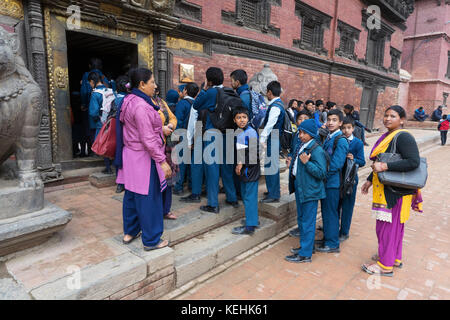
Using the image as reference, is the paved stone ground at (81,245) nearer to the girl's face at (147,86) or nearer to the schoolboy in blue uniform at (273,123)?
the schoolboy in blue uniform at (273,123)

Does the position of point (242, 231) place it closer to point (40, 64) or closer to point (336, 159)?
point (336, 159)

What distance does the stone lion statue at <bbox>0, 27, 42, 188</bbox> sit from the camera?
2578 millimetres

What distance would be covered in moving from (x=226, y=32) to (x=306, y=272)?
6668 millimetres

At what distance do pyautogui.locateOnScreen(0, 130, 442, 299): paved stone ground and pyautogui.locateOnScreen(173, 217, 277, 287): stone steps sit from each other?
0.32 m

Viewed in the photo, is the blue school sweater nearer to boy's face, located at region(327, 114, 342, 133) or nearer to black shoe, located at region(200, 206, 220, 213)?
boy's face, located at region(327, 114, 342, 133)

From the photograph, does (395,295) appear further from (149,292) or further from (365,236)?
(149,292)

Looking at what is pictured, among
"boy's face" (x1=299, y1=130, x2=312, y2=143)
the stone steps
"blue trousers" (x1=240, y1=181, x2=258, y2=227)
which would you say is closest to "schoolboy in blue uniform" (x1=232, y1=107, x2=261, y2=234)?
"blue trousers" (x1=240, y1=181, x2=258, y2=227)

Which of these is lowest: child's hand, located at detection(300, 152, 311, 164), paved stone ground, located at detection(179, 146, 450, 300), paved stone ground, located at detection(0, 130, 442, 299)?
paved stone ground, located at detection(179, 146, 450, 300)

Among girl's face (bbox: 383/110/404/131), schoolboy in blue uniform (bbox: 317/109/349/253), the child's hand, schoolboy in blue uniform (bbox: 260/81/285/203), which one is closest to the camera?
girl's face (bbox: 383/110/404/131)

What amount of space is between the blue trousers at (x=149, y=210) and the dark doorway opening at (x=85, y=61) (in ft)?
12.4

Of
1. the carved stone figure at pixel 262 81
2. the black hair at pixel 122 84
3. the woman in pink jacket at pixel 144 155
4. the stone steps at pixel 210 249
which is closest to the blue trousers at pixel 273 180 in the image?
the stone steps at pixel 210 249

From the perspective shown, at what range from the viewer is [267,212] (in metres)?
4.37

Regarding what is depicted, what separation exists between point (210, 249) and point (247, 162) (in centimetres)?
109

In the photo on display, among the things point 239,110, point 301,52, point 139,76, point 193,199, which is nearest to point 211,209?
point 193,199
